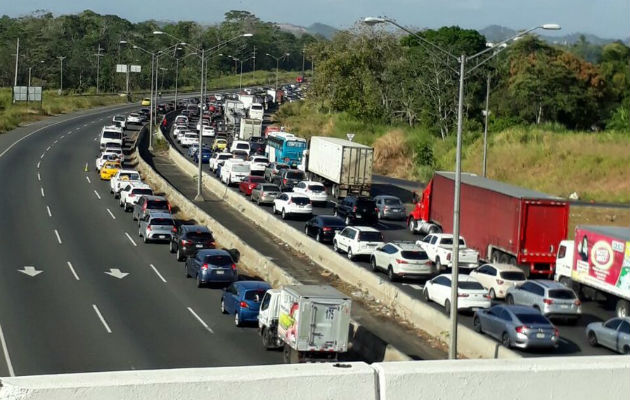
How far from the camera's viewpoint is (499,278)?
34.3 meters

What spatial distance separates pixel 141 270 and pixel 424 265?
11.6 metres

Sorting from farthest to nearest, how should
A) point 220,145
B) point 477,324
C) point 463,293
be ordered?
point 220,145
point 463,293
point 477,324

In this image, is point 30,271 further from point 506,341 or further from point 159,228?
point 506,341

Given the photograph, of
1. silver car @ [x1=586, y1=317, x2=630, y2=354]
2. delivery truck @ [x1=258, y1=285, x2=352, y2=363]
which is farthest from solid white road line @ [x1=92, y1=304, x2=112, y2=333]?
silver car @ [x1=586, y1=317, x2=630, y2=354]

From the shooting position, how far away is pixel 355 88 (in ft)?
356

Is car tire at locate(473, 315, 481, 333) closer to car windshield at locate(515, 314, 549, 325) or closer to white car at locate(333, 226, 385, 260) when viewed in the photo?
car windshield at locate(515, 314, 549, 325)

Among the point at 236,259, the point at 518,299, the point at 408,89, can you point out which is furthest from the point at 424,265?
the point at 408,89

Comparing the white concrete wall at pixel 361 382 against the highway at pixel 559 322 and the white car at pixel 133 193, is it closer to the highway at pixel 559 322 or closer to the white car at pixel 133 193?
the highway at pixel 559 322

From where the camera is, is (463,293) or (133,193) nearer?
(463,293)

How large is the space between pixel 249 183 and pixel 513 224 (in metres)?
23.1

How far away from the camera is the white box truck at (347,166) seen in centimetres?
5653

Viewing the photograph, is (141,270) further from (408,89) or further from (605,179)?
(408,89)

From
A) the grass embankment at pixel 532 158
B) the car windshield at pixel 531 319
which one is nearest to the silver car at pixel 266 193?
the grass embankment at pixel 532 158

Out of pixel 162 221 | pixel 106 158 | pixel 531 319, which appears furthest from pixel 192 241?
pixel 106 158
